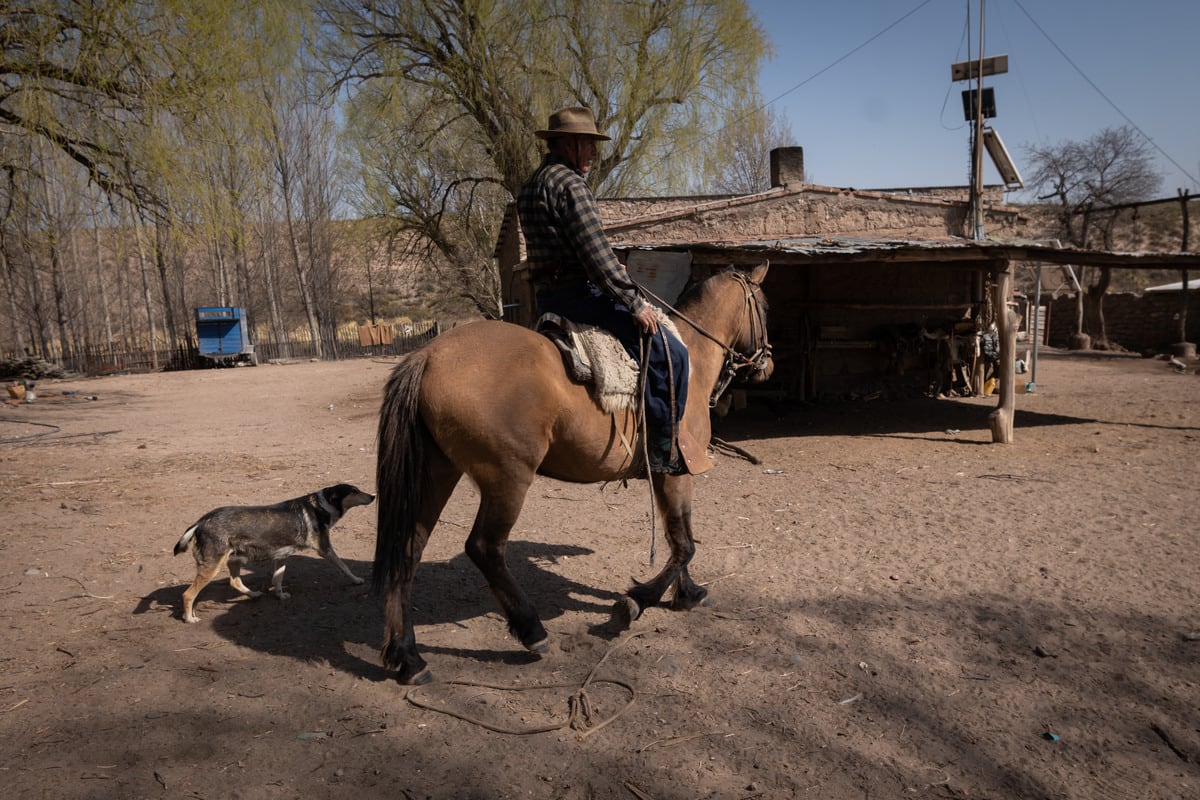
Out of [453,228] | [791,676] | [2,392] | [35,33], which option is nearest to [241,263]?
[453,228]

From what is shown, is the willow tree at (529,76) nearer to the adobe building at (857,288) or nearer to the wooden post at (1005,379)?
the adobe building at (857,288)

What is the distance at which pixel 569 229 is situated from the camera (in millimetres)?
3912

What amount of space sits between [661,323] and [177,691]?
326 centimetres

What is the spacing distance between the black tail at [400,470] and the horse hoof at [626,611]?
4.24 ft

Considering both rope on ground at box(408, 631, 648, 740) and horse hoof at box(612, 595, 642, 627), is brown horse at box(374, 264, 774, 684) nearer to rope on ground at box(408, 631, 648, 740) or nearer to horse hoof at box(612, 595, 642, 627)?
rope on ground at box(408, 631, 648, 740)

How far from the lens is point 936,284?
14.1 meters

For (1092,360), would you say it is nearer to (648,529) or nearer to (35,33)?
(648,529)

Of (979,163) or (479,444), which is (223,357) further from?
(479,444)

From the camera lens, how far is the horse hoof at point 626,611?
13.8 feet

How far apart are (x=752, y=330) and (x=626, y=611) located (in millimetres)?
2195

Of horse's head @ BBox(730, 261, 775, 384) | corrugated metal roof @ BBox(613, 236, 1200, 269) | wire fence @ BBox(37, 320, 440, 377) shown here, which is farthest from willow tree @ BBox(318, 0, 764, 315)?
horse's head @ BBox(730, 261, 775, 384)

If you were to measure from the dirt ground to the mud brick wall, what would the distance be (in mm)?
19510

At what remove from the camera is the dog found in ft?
14.4

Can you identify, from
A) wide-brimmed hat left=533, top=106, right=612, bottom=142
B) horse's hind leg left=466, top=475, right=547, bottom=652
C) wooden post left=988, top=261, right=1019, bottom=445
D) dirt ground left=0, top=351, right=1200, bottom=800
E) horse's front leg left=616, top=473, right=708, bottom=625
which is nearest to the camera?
dirt ground left=0, top=351, right=1200, bottom=800
